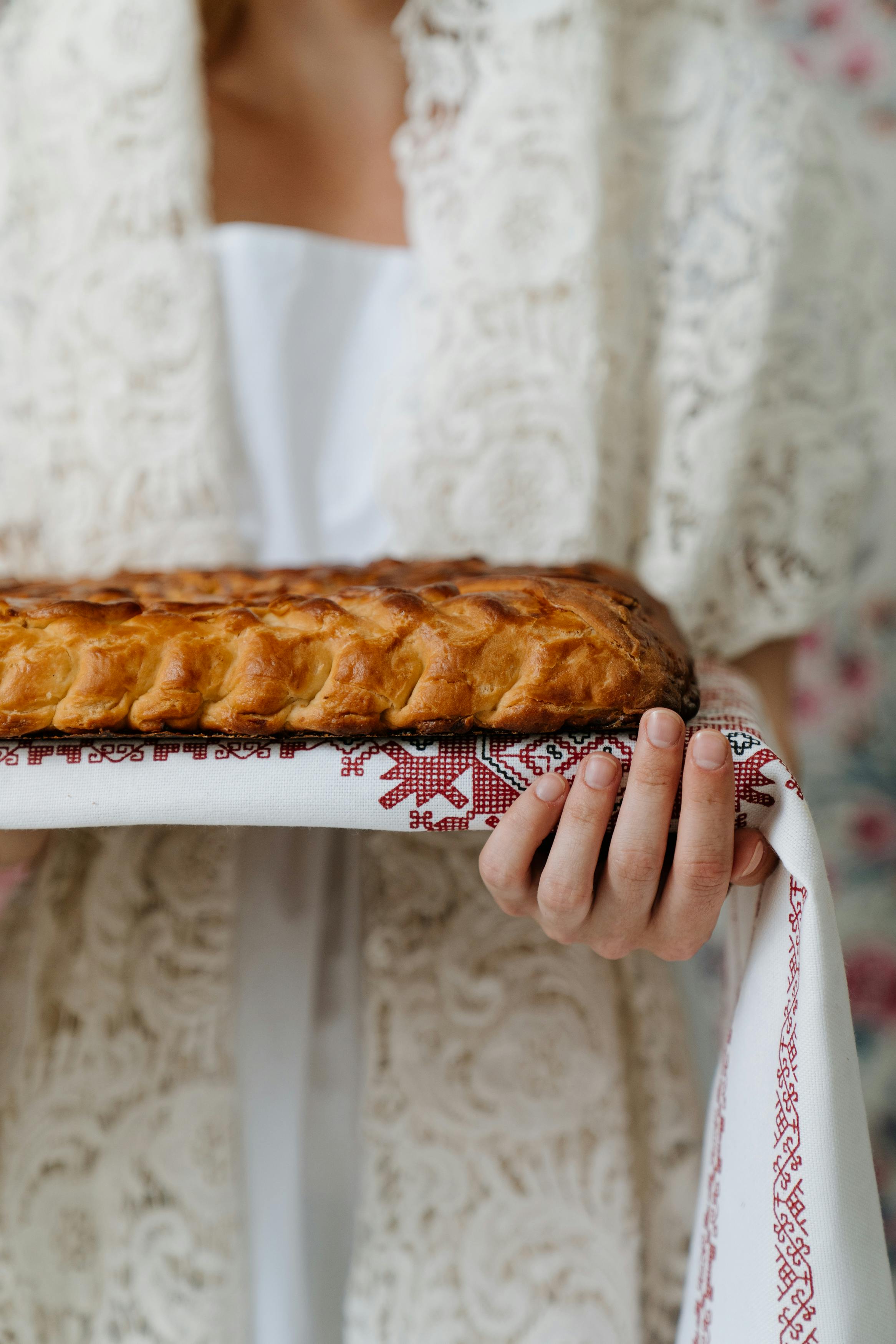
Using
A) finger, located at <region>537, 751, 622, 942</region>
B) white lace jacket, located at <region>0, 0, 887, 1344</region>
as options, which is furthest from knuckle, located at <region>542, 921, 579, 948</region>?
white lace jacket, located at <region>0, 0, 887, 1344</region>

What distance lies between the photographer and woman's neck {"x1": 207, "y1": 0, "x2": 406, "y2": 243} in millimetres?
1044

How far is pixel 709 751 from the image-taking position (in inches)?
16.7

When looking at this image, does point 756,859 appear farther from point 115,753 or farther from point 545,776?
point 115,753

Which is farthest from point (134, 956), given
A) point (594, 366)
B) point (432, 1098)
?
point (594, 366)

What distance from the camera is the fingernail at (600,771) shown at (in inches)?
17.0

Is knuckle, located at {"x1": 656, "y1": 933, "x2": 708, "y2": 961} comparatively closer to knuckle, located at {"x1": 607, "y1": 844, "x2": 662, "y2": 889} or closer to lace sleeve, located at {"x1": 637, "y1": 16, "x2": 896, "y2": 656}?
knuckle, located at {"x1": 607, "y1": 844, "x2": 662, "y2": 889}

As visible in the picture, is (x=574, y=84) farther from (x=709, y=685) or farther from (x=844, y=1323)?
(x=844, y=1323)

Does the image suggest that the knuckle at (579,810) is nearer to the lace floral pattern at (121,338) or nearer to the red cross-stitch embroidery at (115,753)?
the red cross-stitch embroidery at (115,753)

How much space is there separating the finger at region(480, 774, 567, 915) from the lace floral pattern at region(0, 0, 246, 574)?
1.68 feet

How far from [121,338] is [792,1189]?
84 cm

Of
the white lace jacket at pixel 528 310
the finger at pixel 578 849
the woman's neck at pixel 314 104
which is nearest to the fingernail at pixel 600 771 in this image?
the finger at pixel 578 849

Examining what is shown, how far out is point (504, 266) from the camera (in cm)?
90

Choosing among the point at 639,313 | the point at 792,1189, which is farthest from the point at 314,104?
the point at 792,1189

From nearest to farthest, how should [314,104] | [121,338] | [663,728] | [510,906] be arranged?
[663,728] < [510,906] < [121,338] < [314,104]
